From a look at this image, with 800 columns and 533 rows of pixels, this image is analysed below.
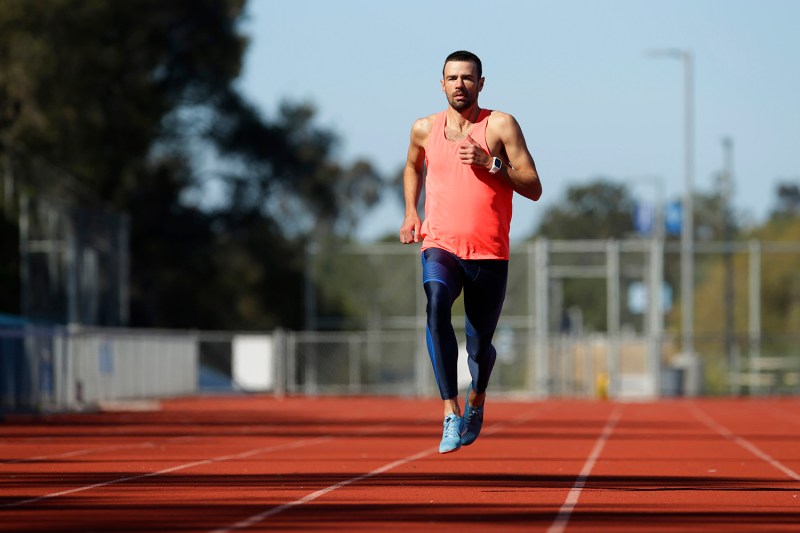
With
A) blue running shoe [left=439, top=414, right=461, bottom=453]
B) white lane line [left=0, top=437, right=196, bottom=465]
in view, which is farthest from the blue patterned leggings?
white lane line [left=0, top=437, right=196, bottom=465]

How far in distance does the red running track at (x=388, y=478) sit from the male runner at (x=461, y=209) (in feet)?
3.00

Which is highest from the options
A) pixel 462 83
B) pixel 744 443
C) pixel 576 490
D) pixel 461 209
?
pixel 462 83

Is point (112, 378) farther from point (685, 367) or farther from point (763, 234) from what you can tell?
point (763, 234)

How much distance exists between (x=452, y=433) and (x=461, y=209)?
1.30 m

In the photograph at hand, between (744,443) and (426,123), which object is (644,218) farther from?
(426,123)

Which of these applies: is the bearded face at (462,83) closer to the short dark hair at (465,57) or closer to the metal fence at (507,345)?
the short dark hair at (465,57)

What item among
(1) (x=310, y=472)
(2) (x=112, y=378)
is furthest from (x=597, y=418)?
(1) (x=310, y=472)

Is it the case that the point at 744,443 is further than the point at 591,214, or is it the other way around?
the point at 591,214

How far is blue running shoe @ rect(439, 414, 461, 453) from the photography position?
9.81 meters

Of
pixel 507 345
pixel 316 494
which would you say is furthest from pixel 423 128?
pixel 507 345

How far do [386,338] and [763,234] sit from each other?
44.7 m

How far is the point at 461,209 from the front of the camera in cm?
966

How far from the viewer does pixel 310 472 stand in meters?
10.9

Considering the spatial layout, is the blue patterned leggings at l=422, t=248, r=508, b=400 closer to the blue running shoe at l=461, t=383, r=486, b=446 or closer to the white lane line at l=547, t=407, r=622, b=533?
the blue running shoe at l=461, t=383, r=486, b=446
